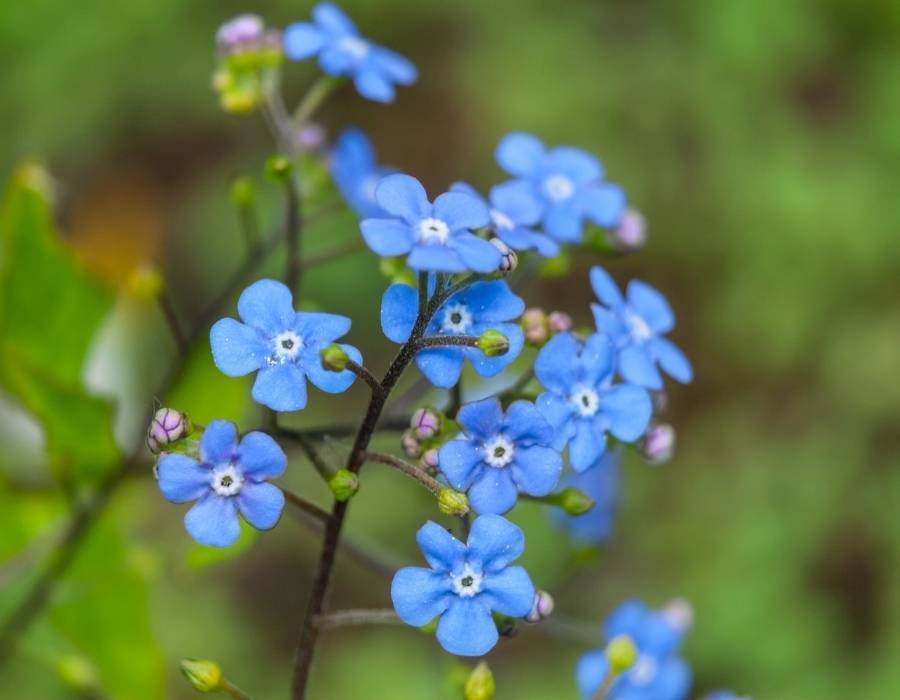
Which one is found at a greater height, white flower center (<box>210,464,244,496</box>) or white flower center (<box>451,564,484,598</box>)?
white flower center (<box>210,464,244,496</box>)

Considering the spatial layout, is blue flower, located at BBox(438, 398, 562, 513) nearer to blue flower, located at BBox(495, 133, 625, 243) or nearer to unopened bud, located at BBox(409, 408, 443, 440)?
unopened bud, located at BBox(409, 408, 443, 440)

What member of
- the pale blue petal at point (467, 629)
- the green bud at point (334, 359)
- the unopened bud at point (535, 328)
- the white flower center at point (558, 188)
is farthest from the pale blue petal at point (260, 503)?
the white flower center at point (558, 188)

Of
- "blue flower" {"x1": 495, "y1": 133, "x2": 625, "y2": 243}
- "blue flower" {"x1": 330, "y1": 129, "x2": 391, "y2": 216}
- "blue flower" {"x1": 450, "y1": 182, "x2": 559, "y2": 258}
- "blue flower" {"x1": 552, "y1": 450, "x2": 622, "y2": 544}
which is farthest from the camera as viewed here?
"blue flower" {"x1": 552, "y1": 450, "x2": 622, "y2": 544}

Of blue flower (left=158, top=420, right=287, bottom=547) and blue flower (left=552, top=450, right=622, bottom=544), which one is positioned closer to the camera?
blue flower (left=158, top=420, right=287, bottom=547)

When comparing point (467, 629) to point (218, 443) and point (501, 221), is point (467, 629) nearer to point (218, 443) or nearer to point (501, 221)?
point (218, 443)

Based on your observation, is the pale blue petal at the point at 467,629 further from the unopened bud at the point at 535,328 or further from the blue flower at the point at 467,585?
the unopened bud at the point at 535,328

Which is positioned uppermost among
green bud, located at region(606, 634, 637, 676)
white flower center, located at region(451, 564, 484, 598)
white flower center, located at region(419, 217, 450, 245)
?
white flower center, located at region(419, 217, 450, 245)

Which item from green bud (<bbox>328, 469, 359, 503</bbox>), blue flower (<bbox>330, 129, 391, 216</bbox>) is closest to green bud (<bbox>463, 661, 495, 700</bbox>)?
green bud (<bbox>328, 469, 359, 503</bbox>)

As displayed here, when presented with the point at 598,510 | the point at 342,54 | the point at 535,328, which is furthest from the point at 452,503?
the point at 598,510

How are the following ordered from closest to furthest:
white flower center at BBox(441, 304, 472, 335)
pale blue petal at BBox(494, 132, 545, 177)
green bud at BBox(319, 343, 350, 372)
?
green bud at BBox(319, 343, 350, 372), white flower center at BBox(441, 304, 472, 335), pale blue petal at BBox(494, 132, 545, 177)
